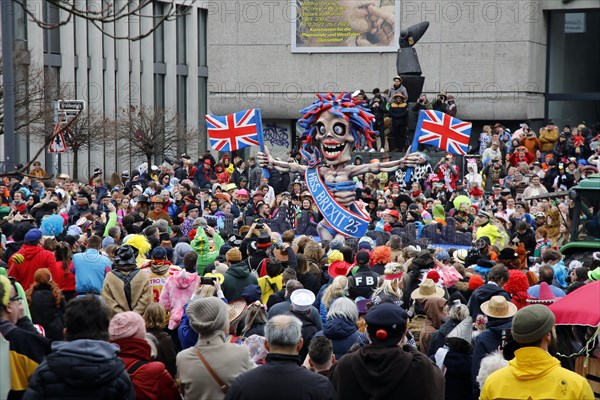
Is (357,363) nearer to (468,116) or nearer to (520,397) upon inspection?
(520,397)

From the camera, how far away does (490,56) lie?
1660 inches

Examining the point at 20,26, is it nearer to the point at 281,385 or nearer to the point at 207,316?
the point at 207,316

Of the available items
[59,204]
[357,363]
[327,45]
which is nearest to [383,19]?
[327,45]

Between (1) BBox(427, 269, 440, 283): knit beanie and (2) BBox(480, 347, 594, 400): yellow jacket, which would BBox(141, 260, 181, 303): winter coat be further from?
(2) BBox(480, 347, 594, 400): yellow jacket

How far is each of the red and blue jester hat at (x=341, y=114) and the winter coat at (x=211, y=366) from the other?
13431mm

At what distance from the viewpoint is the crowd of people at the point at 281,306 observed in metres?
6.17

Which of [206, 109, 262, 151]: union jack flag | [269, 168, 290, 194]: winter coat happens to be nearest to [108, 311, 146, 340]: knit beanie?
[206, 109, 262, 151]: union jack flag

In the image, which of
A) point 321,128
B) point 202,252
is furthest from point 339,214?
point 202,252

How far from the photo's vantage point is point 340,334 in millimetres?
9031

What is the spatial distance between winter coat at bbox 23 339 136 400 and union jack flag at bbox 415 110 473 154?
19140 millimetres

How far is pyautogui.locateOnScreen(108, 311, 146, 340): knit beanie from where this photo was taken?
7.14 m

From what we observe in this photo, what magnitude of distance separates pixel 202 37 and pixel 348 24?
66.2 ft

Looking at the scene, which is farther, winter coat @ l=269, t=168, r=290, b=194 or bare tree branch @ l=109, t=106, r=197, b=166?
bare tree branch @ l=109, t=106, r=197, b=166

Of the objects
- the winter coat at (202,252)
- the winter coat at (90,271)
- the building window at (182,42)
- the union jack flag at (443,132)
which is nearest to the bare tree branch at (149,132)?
the building window at (182,42)
